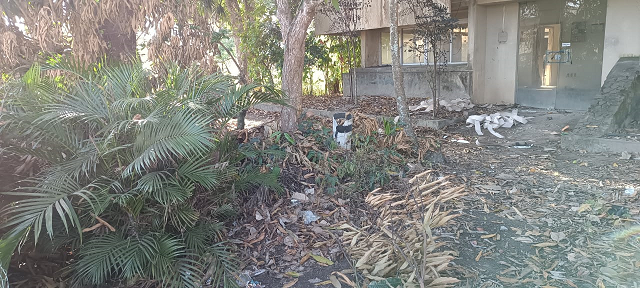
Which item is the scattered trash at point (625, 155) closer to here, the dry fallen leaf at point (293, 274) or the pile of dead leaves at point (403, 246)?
the pile of dead leaves at point (403, 246)

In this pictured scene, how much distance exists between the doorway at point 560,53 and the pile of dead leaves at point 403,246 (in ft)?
23.4

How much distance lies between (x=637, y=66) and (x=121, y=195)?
327 inches

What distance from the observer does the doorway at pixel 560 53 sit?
9.54 metres

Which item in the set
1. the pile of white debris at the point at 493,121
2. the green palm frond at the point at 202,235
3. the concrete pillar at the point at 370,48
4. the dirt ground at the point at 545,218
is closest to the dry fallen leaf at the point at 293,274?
the green palm frond at the point at 202,235

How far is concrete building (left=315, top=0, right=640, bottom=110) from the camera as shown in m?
9.26

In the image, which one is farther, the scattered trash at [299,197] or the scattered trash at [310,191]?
the scattered trash at [310,191]

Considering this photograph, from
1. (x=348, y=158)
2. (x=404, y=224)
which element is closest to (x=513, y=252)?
(x=404, y=224)

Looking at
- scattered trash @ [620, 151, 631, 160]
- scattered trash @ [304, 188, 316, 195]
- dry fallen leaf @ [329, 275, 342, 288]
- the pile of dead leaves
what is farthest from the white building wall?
dry fallen leaf @ [329, 275, 342, 288]

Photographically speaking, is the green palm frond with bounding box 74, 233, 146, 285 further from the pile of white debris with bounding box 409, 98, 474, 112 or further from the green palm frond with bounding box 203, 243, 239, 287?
the pile of white debris with bounding box 409, 98, 474, 112

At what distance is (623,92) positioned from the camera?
24.1ft

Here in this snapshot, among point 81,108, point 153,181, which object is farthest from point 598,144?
point 81,108

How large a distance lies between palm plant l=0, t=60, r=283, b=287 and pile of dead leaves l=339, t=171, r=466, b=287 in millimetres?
1101

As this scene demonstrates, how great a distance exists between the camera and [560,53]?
10.0 meters

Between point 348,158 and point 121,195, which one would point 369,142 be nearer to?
point 348,158
